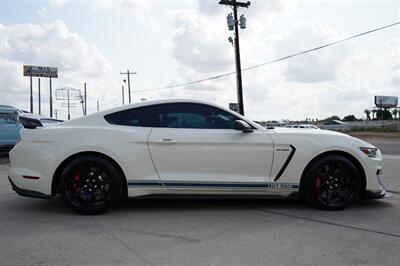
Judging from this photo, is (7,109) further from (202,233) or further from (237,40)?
(237,40)

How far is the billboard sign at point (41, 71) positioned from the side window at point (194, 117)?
75.4 m

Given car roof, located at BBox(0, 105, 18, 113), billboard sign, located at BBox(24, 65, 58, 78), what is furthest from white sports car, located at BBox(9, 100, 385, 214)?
billboard sign, located at BBox(24, 65, 58, 78)

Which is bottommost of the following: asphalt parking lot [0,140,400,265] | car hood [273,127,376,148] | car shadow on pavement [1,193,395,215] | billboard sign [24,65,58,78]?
asphalt parking lot [0,140,400,265]

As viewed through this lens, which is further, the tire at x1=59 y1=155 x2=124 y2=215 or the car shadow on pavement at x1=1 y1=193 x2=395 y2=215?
the car shadow on pavement at x1=1 y1=193 x2=395 y2=215

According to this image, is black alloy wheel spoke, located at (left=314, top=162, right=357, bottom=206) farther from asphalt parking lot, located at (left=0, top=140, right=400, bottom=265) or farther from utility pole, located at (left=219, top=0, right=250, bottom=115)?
utility pole, located at (left=219, top=0, right=250, bottom=115)

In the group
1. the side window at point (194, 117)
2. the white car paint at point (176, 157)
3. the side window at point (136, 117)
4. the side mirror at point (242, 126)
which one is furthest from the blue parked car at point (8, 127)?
the side mirror at point (242, 126)

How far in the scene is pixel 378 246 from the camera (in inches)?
146

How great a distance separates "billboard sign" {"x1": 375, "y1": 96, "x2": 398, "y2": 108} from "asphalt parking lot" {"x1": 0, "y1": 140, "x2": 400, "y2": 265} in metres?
63.3

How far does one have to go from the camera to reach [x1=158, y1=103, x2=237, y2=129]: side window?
5.07 metres

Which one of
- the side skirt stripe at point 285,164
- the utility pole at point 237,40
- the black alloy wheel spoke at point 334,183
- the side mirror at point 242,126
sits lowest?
the black alloy wheel spoke at point 334,183

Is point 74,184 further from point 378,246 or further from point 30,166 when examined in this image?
point 378,246

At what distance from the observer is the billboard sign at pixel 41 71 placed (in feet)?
246

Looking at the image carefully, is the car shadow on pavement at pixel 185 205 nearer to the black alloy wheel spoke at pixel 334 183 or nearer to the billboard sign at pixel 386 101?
the black alloy wheel spoke at pixel 334 183

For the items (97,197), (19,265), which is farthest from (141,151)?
(19,265)
